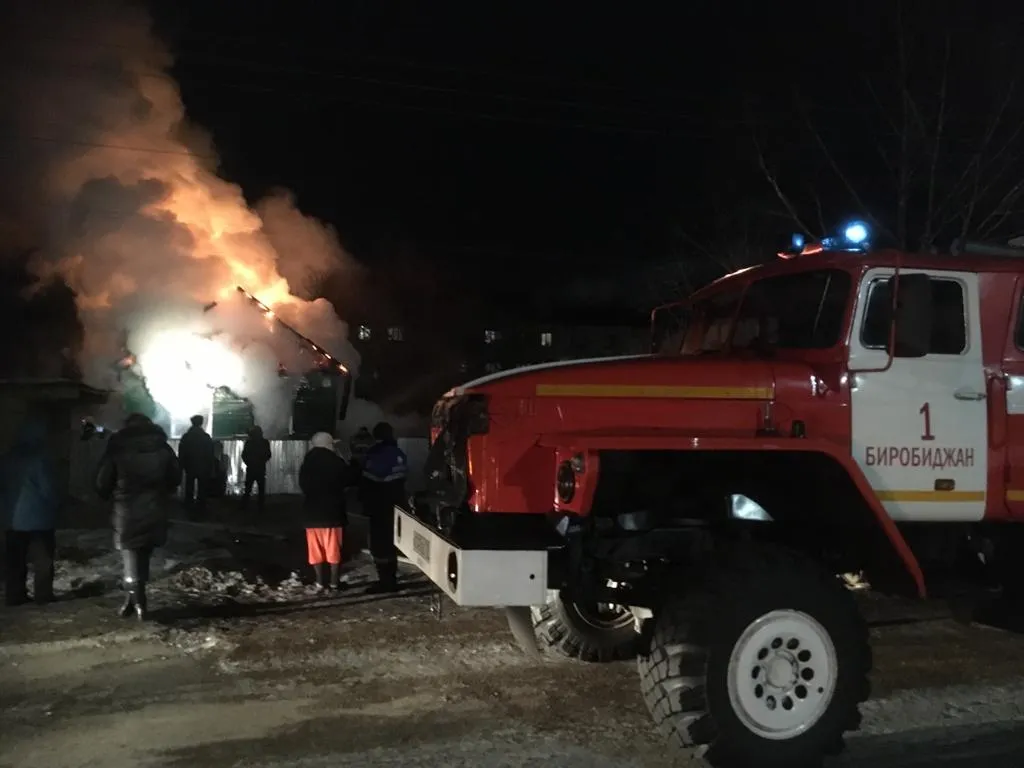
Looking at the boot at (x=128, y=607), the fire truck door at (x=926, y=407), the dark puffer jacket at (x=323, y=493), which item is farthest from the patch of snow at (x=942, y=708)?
the boot at (x=128, y=607)

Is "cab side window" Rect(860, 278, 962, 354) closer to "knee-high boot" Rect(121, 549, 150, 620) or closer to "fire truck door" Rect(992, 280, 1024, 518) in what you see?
"fire truck door" Rect(992, 280, 1024, 518)

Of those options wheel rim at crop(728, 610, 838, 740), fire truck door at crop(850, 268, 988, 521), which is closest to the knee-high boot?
wheel rim at crop(728, 610, 838, 740)

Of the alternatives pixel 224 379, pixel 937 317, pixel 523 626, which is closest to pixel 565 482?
pixel 523 626

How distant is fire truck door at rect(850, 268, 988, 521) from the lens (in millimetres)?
5410

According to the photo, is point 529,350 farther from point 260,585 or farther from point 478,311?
point 260,585

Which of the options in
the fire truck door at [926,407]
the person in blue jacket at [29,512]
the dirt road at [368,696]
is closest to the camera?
the dirt road at [368,696]

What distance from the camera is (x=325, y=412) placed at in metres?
22.9

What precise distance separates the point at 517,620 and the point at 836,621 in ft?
6.94

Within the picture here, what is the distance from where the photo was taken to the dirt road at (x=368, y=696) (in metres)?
Answer: 5.19

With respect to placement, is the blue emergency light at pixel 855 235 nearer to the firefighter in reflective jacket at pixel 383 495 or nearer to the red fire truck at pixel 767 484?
the red fire truck at pixel 767 484

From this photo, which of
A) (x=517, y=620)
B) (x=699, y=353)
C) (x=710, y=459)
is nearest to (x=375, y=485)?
(x=517, y=620)

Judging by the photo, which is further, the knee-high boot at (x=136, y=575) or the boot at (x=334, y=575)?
the boot at (x=334, y=575)

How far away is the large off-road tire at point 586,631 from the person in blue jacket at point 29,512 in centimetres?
466

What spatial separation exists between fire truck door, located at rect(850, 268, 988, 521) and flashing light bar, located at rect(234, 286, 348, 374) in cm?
1816
